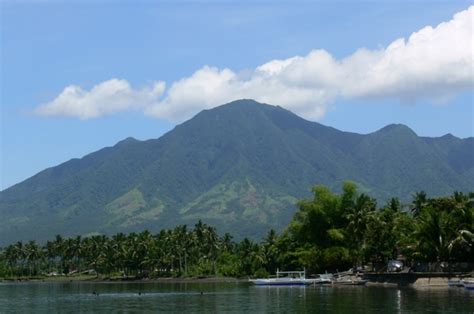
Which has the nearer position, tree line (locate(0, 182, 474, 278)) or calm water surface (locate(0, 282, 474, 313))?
calm water surface (locate(0, 282, 474, 313))

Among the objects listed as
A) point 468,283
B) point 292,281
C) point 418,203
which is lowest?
point 292,281

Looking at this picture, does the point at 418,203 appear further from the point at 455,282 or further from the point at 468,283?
the point at 468,283

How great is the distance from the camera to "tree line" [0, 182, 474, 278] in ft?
318

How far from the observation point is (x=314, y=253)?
412 feet

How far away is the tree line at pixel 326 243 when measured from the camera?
9706 centimetres

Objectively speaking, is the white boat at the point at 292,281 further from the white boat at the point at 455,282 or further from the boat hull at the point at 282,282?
the white boat at the point at 455,282

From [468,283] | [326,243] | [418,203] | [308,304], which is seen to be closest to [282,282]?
[326,243]

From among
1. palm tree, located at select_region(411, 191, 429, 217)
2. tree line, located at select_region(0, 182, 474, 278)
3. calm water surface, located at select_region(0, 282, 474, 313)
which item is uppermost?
palm tree, located at select_region(411, 191, 429, 217)

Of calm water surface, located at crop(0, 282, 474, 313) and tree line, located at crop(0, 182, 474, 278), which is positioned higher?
tree line, located at crop(0, 182, 474, 278)

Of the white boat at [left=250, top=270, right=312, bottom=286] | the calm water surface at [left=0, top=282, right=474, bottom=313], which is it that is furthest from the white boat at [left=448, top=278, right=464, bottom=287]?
the white boat at [left=250, top=270, right=312, bottom=286]

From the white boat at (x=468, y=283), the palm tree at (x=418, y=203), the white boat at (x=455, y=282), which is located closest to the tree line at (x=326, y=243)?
the palm tree at (x=418, y=203)

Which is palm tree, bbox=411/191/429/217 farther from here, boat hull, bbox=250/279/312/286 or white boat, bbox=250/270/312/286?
boat hull, bbox=250/279/312/286

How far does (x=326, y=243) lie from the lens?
125 meters

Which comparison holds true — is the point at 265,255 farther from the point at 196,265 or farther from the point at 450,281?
the point at 450,281
